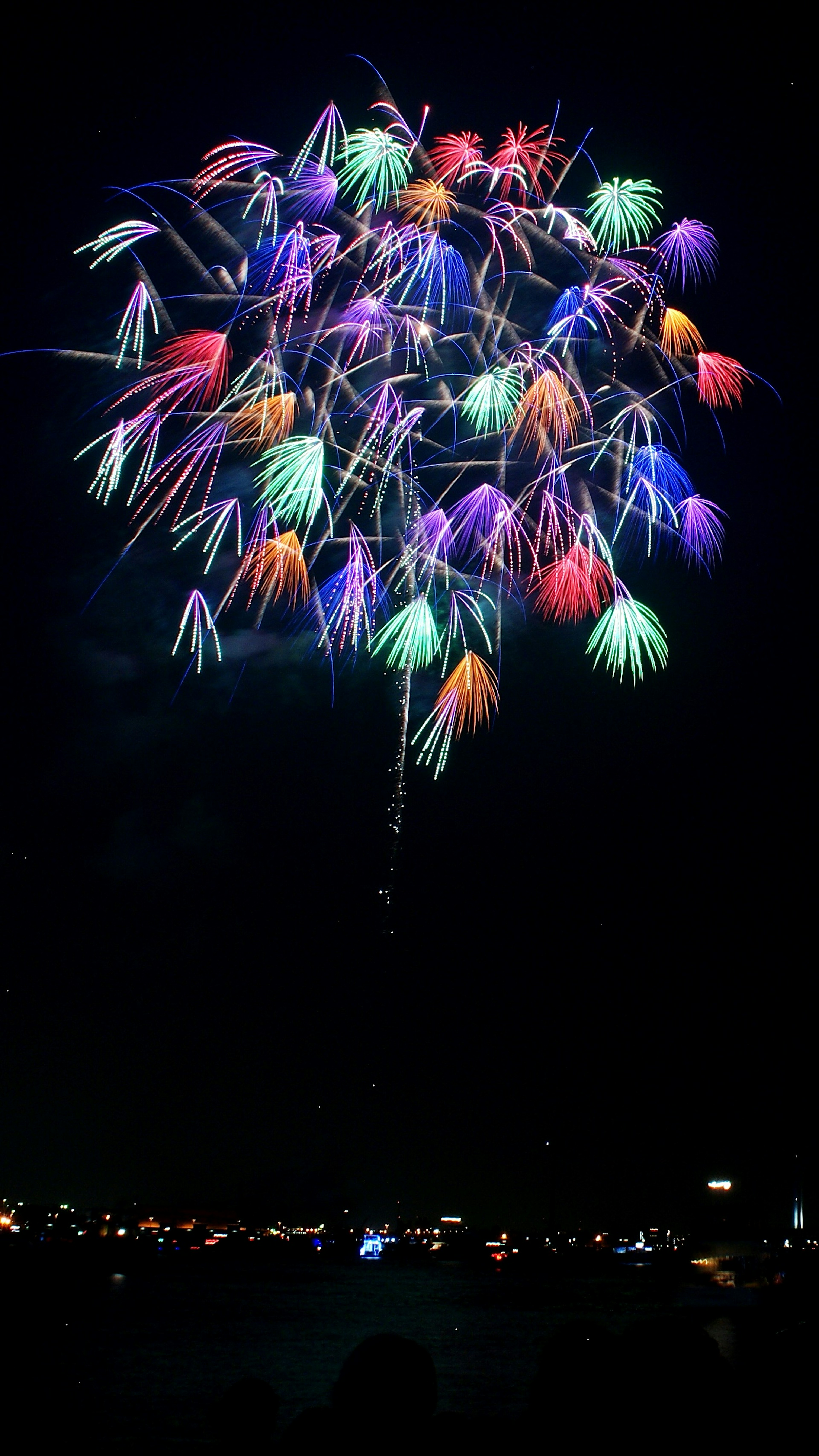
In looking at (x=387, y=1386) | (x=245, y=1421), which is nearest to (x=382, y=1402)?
(x=387, y=1386)

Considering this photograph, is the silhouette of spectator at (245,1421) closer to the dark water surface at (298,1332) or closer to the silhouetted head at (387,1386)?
the silhouetted head at (387,1386)

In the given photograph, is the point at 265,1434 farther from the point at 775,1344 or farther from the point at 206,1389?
the point at 206,1389

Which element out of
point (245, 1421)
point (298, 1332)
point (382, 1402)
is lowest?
point (298, 1332)

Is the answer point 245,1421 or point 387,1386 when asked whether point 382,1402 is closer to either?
point 387,1386

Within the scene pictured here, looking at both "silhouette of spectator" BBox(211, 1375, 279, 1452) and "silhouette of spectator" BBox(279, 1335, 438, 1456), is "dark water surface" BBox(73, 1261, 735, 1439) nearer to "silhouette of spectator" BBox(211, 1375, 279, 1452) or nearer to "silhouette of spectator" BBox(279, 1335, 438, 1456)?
"silhouette of spectator" BBox(211, 1375, 279, 1452)

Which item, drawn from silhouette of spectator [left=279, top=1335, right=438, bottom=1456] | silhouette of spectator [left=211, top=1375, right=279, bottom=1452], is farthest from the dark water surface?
silhouette of spectator [left=279, top=1335, right=438, bottom=1456]

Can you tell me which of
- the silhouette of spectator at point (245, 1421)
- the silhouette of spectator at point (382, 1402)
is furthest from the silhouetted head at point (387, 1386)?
the silhouette of spectator at point (245, 1421)
